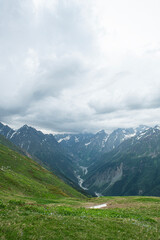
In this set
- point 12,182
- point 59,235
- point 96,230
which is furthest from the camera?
point 12,182

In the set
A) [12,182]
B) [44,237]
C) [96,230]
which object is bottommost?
[12,182]

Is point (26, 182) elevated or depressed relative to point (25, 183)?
depressed

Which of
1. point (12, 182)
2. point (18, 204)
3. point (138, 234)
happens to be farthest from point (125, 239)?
point (12, 182)

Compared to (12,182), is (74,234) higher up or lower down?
higher up

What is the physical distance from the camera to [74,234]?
12.5 meters

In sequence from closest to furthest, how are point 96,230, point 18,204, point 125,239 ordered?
1. point 125,239
2. point 96,230
3. point 18,204

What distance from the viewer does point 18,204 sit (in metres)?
20.9

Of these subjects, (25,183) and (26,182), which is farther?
(26,182)

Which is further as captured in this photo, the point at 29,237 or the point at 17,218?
the point at 17,218

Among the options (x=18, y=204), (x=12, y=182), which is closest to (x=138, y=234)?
(x=18, y=204)

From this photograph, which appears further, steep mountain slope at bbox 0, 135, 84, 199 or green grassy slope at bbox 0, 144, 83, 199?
steep mountain slope at bbox 0, 135, 84, 199

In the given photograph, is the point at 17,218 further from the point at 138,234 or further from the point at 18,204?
the point at 138,234

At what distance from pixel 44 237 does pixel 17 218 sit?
4.68m

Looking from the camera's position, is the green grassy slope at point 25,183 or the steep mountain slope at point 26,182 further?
the steep mountain slope at point 26,182
